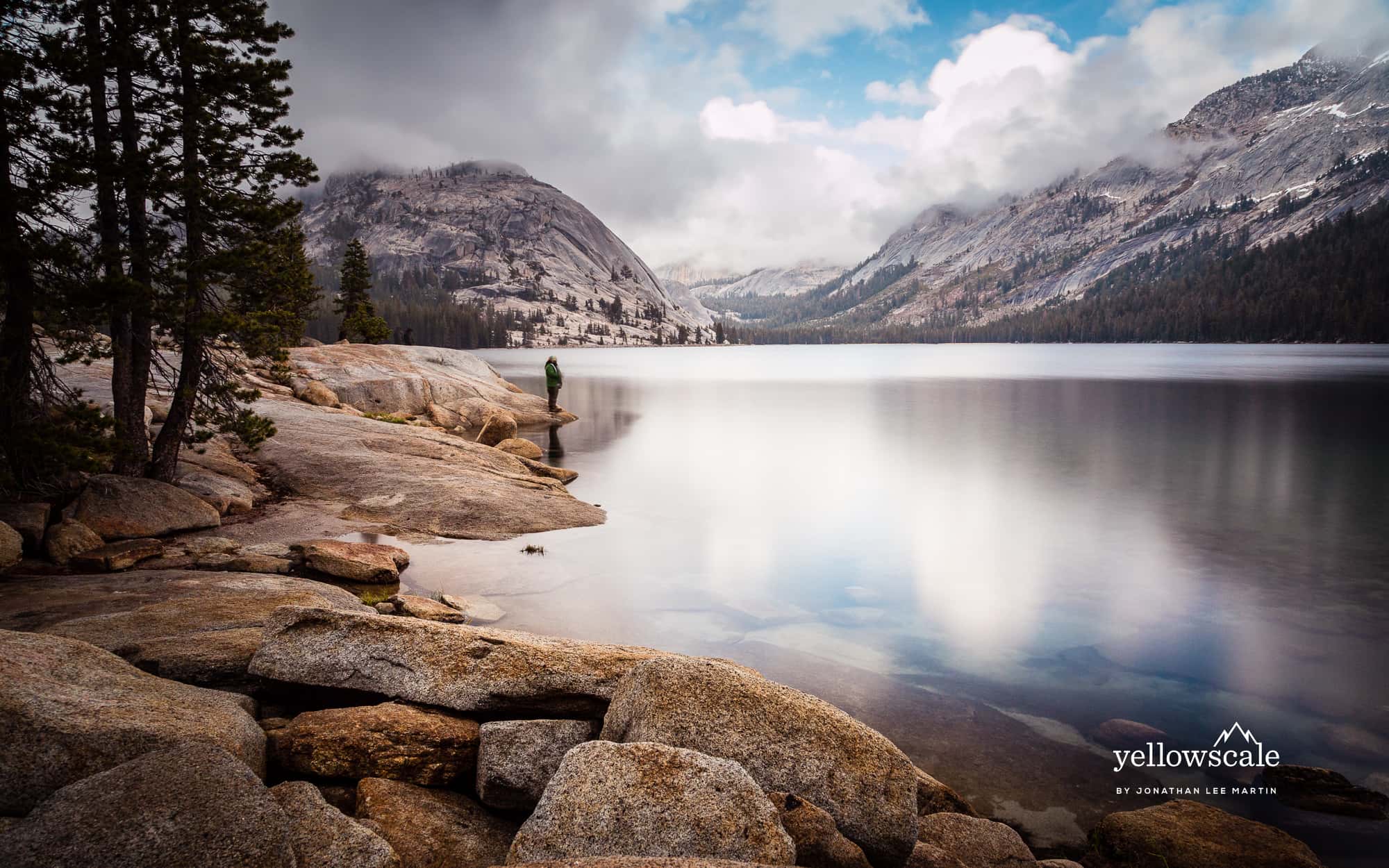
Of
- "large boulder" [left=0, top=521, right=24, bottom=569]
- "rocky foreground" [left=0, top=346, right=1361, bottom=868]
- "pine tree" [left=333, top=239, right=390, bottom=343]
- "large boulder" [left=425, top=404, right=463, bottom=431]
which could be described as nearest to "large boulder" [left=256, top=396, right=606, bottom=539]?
"large boulder" [left=0, top=521, right=24, bottom=569]

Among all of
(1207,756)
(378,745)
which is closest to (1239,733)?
(1207,756)

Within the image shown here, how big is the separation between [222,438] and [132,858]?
20.7 m

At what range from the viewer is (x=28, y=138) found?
1200 cm

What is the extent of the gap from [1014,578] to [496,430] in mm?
20925

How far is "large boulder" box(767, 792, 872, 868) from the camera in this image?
4.71m

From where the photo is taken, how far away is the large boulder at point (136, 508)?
13047 millimetres

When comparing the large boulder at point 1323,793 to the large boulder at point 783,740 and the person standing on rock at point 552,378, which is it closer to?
the large boulder at point 783,740

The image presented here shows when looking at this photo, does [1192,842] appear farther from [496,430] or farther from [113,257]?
[496,430]

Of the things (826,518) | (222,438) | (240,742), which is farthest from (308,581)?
(826,518)

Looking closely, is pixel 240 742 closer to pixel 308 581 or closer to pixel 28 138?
pixel 308 581

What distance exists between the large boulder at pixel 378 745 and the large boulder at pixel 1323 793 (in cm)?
877

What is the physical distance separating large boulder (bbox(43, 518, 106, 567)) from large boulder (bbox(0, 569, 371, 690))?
1.50 meters

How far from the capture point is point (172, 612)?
26.4 ft

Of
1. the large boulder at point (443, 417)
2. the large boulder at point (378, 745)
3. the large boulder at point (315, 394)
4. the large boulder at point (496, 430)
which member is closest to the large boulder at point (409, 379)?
the large boulder at point (443, 417)
